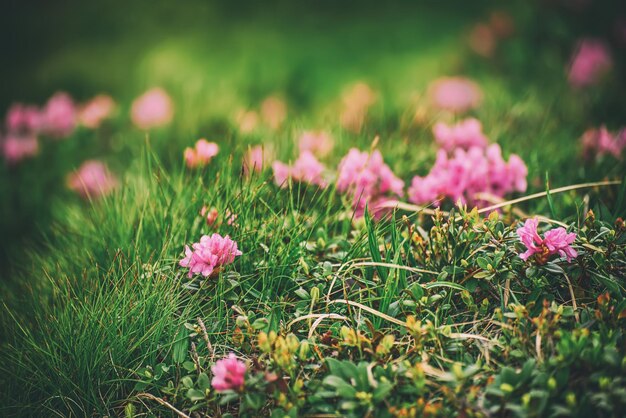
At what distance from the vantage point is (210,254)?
1661 millimetres

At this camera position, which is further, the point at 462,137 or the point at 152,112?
the point at 152,112

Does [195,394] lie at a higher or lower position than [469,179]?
lower

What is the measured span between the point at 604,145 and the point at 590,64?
1.87m

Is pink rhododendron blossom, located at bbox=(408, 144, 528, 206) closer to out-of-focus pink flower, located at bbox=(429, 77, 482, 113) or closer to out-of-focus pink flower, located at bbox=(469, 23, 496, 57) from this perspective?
out-of-focus pink flower, located at bbox=(429, 77, 482, 113)

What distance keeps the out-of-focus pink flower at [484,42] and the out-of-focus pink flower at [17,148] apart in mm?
3611

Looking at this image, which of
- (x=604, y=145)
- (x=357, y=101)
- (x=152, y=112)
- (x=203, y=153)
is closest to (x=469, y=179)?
(x=604, y=145)

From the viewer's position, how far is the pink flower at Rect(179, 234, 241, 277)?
5.45ft

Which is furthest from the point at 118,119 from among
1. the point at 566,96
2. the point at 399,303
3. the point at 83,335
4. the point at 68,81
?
the point at 566,96

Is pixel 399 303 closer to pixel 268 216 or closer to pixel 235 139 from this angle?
pixel 268 216

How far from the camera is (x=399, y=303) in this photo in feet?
5.34

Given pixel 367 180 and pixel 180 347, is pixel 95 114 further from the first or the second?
pixel 180 347

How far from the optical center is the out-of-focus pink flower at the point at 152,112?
11.6 feet

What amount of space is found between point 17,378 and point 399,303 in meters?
1.20

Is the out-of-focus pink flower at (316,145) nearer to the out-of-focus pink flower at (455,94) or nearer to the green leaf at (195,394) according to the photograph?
the green leaf at (195,394)
